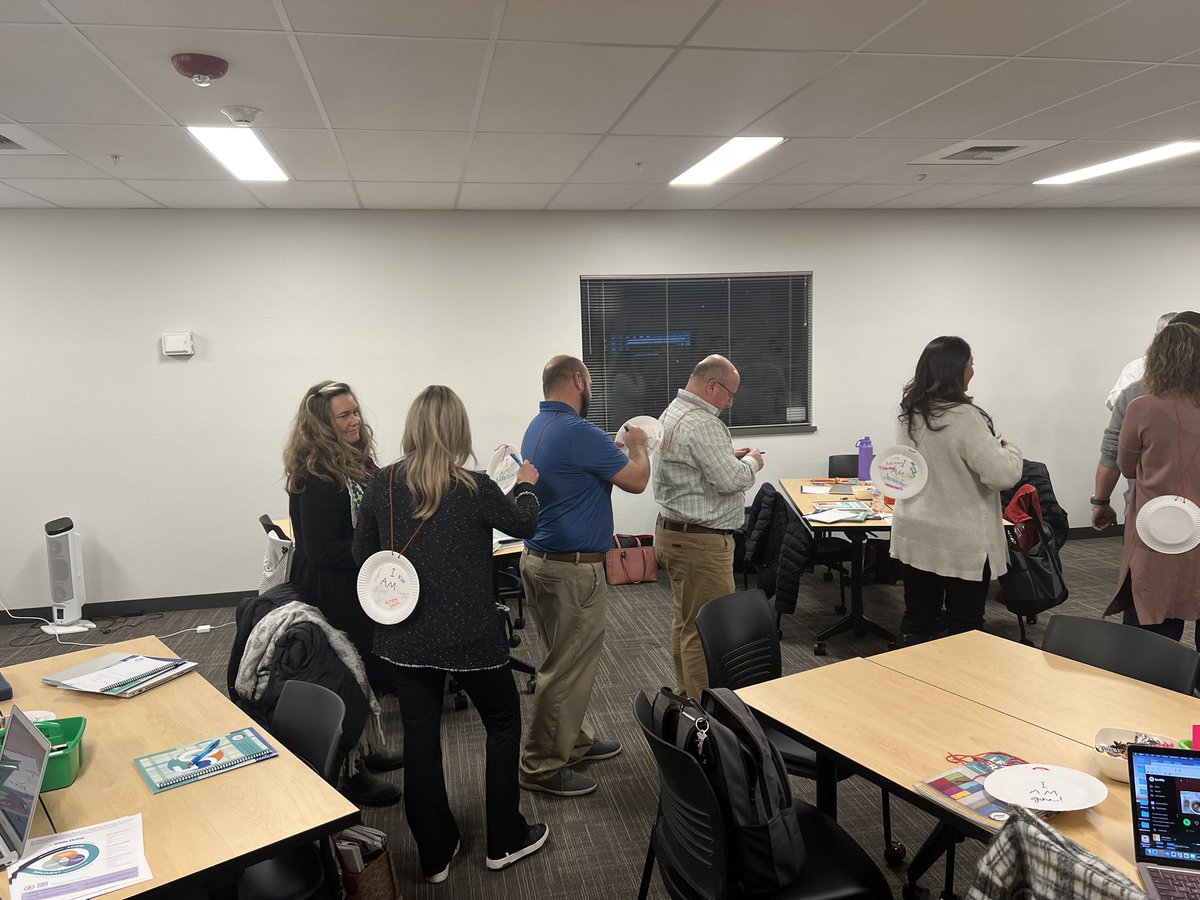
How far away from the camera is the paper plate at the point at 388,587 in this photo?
2.27 m

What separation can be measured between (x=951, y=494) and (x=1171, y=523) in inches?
31.2

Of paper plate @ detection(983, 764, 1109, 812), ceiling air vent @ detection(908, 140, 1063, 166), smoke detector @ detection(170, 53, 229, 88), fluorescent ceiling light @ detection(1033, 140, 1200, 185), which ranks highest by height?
fluorescent ceiling light @ detection(1033, 140, 1200, 185)

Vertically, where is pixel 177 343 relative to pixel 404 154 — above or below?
below

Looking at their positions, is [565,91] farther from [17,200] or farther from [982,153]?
[17,200]

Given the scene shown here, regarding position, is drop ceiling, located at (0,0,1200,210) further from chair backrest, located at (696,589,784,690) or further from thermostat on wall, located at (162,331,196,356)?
chair backrest, located at (696,589,784,690)

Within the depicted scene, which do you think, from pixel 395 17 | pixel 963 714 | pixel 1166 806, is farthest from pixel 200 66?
pixel 1166 806

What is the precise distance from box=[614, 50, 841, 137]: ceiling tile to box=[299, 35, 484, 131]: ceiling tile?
29.9 inches

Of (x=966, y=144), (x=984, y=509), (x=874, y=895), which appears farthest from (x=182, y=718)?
(x=966, y=144)

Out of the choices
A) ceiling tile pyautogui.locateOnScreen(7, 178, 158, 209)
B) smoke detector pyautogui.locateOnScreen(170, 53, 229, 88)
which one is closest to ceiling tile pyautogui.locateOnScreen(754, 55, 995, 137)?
smoke detector pyautogui.locateOnScreen(170, 53, 229, 88)

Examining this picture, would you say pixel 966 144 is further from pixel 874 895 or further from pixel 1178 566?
pixel 874 895

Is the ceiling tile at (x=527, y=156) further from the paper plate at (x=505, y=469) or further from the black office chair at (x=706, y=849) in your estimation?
the black office chair at (x=706, y=849)

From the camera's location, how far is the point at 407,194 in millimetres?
5109

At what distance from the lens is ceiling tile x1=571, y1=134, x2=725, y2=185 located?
4055mm

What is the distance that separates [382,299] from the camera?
18.7 ft
